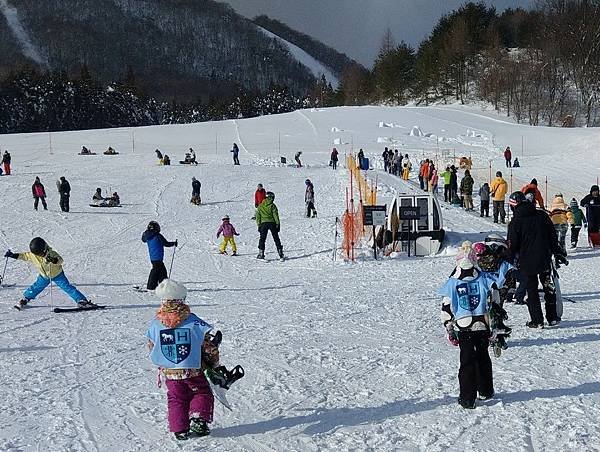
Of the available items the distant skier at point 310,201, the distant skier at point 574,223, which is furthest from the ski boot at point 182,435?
the distant skier at point 310,201

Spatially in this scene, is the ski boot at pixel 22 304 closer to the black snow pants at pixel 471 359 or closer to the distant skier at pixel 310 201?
Result: the black snow pants at pixel 471 359

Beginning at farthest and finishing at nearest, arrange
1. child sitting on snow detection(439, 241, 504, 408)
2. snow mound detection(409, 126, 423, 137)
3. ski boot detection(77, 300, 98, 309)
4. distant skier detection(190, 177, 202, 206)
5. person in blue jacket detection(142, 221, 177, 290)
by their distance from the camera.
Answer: snow mound detection(409, 126, 423, 137)
distant skier detection(190, 177, 202, 206)
person in blue jacket detection(142, 221, 177, 290)
ski boot detection(77, 300, 98, 309)
child sitting on snow detection(439, 241, 504, 408)

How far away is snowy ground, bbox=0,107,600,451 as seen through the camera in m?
4.78

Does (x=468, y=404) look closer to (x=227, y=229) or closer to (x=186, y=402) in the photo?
(x=186, y=402)

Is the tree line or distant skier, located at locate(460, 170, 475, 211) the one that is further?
the tree line

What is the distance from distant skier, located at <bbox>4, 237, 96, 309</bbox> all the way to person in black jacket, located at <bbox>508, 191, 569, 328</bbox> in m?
6.25

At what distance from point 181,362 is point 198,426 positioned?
19.3 inches

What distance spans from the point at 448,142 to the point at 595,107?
33620 millimetres

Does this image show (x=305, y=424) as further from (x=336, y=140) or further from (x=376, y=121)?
(x=376, y=121)

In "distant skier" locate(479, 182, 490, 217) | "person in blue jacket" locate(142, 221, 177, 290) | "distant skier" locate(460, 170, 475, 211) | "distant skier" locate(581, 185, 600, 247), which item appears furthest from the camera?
"distant skier" locate(460, 170, 475, 211)

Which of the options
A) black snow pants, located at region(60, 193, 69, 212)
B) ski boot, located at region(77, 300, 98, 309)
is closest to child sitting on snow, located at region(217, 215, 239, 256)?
ski boot, located at region(77, 300, 98, 309)

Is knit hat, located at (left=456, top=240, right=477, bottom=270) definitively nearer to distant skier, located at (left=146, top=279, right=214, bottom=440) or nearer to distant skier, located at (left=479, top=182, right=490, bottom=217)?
distant skier, located at (left=146, top=279, right=214, bottom=440)

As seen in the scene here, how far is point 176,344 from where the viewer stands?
4.60 meters

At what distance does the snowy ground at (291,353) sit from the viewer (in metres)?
4.78
